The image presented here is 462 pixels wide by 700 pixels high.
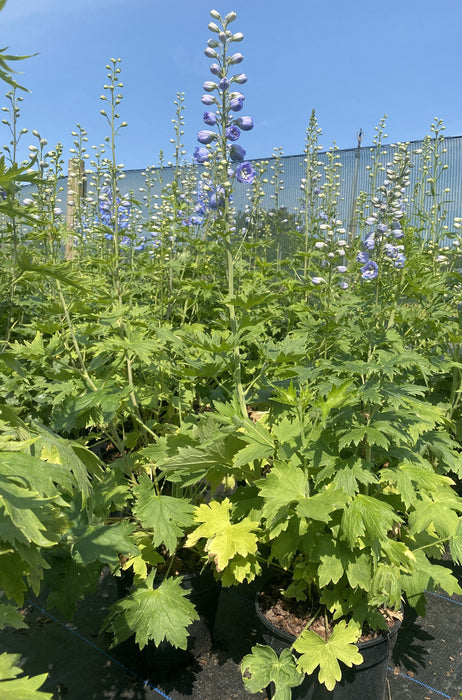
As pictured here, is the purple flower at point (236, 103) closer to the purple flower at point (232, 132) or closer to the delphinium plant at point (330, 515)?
the purple flower at point (232, 132)

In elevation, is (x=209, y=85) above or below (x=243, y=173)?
above

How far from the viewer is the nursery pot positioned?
6.70ft

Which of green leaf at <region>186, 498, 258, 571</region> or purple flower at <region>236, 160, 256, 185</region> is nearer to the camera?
green leaf at <region>186, 498, 258, 571</region>

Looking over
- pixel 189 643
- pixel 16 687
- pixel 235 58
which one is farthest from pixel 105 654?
pixel 235 58

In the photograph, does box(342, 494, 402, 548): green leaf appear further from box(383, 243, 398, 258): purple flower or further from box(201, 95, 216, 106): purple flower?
box(201, 95, 216, 106): purple flower

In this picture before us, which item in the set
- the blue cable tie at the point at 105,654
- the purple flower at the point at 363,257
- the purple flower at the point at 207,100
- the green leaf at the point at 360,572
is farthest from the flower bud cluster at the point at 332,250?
the blue cable tie at the point at 105,654

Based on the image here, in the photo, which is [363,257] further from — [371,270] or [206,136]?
[206,136]

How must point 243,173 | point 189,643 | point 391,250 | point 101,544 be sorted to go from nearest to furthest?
point 101,544, point 189,643, point 391,250, point 243,173

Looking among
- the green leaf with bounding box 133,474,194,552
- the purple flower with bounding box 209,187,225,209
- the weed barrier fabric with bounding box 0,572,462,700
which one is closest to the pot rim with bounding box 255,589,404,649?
the weed barrier fabric with bounding box 0,572,462,700

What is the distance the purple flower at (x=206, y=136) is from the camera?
2355mm

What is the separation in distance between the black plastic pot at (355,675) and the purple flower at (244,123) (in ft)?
6.64

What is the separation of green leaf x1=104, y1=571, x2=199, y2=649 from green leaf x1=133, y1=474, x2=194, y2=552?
0.19 m

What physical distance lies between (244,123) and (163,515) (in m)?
1.70

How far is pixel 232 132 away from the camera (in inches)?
91.7
